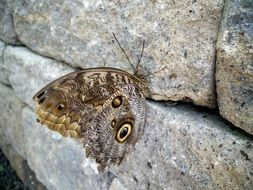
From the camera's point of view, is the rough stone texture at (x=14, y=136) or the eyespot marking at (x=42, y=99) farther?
the rough stone texture at (x=14, y=136)

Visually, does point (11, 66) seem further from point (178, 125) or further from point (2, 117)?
point (178, 125)

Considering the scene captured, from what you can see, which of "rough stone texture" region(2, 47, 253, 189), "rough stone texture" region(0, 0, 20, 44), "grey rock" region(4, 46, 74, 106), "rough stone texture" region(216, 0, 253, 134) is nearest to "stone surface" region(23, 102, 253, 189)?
"rough stone texture" region(2, 47, 253, 189)

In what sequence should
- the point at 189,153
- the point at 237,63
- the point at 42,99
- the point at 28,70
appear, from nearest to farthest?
1. the point at 237,63
2. the point at 189,153
3. the point at 42,99
4. the point at 28,70

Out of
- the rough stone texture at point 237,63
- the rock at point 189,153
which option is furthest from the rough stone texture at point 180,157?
the rough stone texture at point 237,63

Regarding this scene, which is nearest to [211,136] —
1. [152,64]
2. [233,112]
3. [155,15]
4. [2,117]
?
[233,112]

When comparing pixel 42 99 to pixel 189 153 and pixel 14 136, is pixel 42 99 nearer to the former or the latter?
pixel 189 153

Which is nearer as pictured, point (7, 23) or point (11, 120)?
point (7, 23)

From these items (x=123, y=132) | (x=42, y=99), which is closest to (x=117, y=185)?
(x=123, y=132)

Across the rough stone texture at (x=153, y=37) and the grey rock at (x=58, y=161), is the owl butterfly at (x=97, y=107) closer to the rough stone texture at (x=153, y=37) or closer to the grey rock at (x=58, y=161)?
the rough stone texture at (x=153, y=37)
